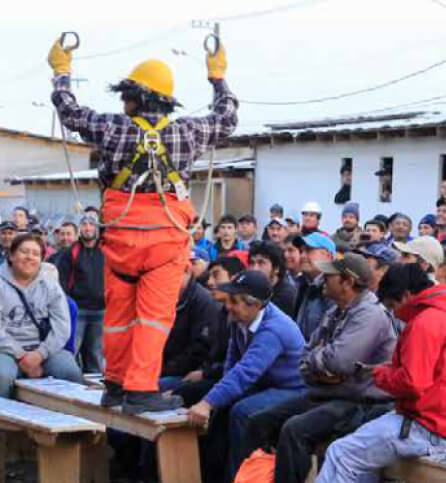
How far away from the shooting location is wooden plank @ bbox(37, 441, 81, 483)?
6789mm

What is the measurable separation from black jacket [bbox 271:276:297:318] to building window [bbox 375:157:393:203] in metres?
19.2

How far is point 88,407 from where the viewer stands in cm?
706

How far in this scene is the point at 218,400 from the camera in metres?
6.60

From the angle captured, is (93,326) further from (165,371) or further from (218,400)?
(218,400)

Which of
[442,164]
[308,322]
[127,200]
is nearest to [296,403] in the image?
[308,322]

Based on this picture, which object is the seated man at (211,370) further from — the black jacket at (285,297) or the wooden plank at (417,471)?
the wooden plank at (417,471)

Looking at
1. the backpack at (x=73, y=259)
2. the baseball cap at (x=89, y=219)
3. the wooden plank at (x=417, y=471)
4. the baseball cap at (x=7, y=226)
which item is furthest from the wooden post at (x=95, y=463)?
the baseball cap at (x=7, y=226)

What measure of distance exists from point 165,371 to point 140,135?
2551mm

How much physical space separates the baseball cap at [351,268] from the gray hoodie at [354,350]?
0.11 m

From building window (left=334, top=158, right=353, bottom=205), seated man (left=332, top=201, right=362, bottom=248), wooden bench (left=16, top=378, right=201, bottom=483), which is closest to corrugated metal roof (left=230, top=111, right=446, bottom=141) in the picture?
building window (left=334, top=158, right=353, bottom=205)

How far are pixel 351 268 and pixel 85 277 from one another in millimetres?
5853

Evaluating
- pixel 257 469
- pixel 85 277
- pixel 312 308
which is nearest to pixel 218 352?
pixel 312 308

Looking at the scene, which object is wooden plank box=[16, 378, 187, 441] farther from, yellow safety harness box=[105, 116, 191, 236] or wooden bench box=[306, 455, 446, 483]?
wooden bench box=[306, 455, 446, 483]

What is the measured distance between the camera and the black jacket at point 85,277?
Answer: 11469 mm
